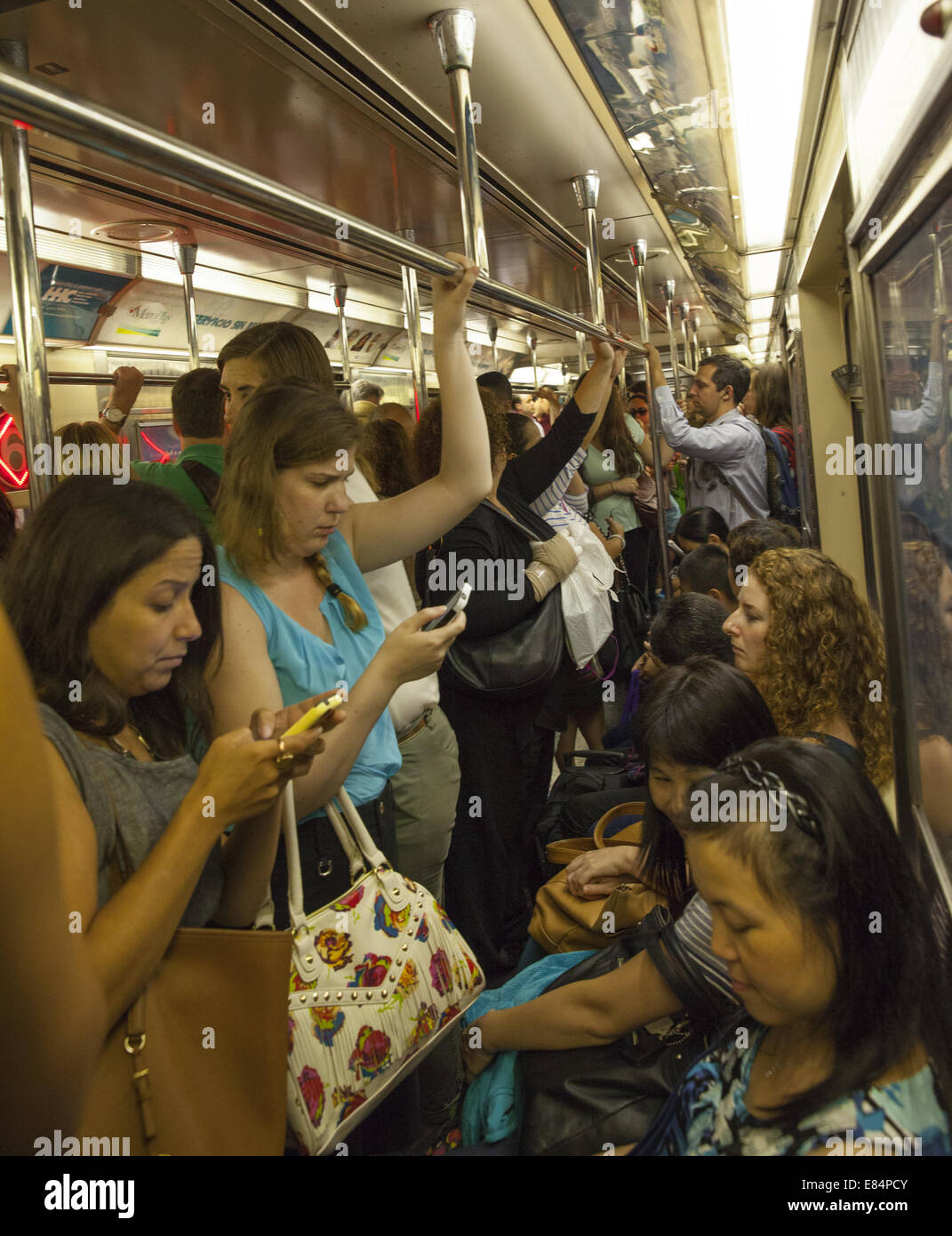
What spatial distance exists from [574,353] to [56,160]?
8.06 meters

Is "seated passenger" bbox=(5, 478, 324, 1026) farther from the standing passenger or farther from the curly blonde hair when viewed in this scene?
the standing passenger

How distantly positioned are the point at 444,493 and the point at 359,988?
3.31 ft

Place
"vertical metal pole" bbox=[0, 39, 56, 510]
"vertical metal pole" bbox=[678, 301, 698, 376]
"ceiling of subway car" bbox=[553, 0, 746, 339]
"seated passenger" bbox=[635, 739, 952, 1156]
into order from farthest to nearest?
"vertical metal pole" bbox=[678, 301, 698, 376] < "ceiling of subway car" bbox=[553, 0, 746, 339] < "vertical metal pole" bbox=[0, 39, 56, 510] < "seated passenger" bbox=[635, 739, 952, 1156]

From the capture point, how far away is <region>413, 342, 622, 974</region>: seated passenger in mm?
2752

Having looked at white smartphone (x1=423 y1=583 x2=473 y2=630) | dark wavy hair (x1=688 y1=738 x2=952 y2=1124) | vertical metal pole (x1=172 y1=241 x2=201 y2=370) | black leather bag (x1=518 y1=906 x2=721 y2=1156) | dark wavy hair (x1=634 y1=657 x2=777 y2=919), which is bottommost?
black leather bag (x1=518 y1=906 x2=721 y2=1156)

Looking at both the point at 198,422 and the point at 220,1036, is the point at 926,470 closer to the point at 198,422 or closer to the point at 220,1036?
the point at 220,1036

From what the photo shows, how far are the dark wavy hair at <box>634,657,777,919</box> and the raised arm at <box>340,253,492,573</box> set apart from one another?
1.86ft

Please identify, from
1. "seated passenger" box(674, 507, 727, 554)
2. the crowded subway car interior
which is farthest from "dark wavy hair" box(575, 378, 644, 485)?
the crowded subway car interior

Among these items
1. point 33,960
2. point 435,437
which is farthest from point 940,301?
point 435,437

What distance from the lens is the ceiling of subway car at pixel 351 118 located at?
2049 mm

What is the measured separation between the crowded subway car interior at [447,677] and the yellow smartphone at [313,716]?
1 cm

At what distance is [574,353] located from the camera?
10445mm
